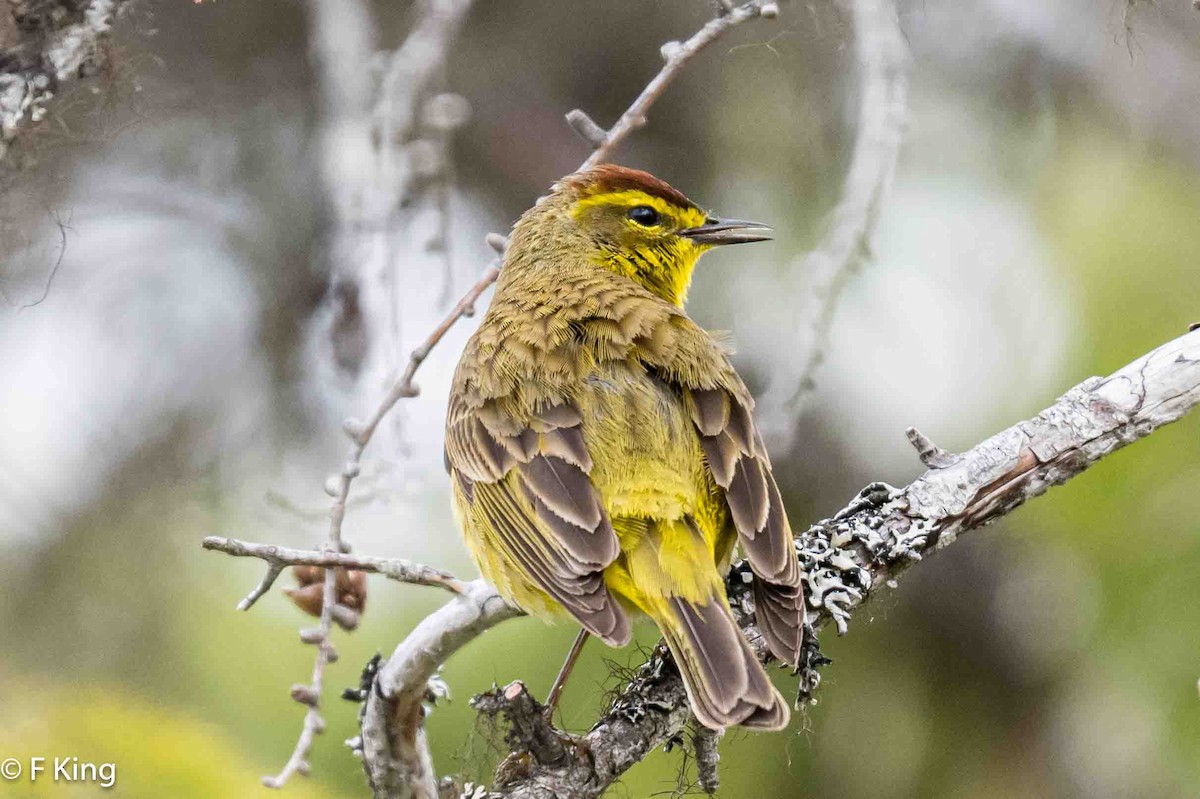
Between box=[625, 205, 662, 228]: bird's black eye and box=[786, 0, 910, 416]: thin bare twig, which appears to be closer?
box=[786, 0, 910, 416]: thin bare twig

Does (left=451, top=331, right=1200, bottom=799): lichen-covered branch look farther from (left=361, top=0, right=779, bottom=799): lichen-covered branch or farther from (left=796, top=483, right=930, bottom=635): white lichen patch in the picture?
(left=361, top=0, right=779, bottom=799): lichen-covered branch

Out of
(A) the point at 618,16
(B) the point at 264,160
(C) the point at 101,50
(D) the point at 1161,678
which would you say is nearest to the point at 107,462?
(B) the point at 264,160

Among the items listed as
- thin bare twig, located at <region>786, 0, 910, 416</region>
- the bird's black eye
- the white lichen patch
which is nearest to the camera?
the white lichen patch

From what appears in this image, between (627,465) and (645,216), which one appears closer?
(627,465)

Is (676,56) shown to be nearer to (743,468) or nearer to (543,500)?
(743,468)

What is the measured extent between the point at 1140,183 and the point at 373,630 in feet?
12.0

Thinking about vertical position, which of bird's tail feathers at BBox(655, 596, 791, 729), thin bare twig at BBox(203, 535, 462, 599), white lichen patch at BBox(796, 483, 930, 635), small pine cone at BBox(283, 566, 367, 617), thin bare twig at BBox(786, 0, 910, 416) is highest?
thin bare twig at BBox(786, 0, 910, 416)

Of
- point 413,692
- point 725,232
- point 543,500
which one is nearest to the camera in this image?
point 543,500

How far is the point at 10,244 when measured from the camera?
4.89m

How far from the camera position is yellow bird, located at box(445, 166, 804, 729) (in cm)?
314

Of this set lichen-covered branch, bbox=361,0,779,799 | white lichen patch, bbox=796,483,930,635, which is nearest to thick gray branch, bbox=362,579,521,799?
lichen-covered branch, bbox=361,0,779,799

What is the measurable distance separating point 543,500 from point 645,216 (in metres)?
1.63

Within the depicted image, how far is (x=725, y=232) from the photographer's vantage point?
4664 millimetres

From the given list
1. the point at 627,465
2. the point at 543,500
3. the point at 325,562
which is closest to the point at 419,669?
the point at 325,562
